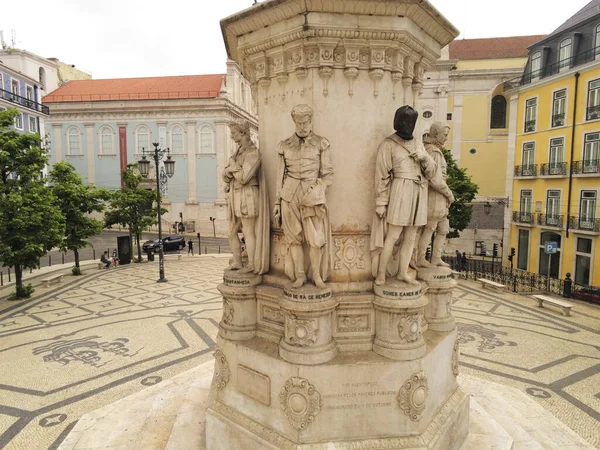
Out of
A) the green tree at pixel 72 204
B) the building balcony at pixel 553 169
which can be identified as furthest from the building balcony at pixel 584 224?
the green tree at pixel 72 204

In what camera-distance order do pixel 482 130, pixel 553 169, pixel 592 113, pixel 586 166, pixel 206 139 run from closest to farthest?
pixel 592 113
pixel 586 166
pixel 553 169
pixel 482 130
pixel 206 139

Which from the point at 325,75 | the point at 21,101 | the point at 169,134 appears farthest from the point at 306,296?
the point at 169,134

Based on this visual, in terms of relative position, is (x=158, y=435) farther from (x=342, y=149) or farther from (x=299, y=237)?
(x=342, y=149)

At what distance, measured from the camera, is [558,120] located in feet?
71.9

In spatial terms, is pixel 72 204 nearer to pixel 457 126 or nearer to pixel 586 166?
pixel 586 166

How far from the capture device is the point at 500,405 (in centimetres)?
623

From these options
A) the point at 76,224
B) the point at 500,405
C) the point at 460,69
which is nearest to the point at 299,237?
the point at 500,405

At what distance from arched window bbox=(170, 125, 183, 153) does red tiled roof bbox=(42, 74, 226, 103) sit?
3.73m

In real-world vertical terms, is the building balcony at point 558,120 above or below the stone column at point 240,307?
above

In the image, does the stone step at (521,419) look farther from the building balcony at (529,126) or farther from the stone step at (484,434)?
the building balcony at (529,126)

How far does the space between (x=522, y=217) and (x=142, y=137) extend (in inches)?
1476

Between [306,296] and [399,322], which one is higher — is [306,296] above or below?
above

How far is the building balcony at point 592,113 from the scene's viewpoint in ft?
64.3

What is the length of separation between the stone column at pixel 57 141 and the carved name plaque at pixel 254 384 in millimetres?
47892
